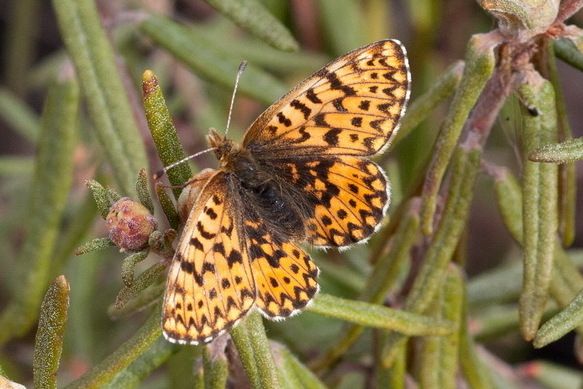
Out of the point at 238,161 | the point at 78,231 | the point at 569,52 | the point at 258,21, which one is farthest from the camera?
the point at 78,231

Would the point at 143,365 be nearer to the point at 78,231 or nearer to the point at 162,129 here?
the point at 162,129

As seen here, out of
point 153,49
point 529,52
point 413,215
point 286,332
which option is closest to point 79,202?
point 153,49

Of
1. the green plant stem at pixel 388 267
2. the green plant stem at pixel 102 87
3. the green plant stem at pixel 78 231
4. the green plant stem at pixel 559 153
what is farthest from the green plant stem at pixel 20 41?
the green plant stem at pixel 559 153

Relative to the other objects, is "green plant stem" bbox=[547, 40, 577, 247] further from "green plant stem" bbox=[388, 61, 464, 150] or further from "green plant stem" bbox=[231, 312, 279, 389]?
"green plant stem" bbox=[231, 312, 279, 389]

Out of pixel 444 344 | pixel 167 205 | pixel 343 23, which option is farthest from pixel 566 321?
pixel 343 23

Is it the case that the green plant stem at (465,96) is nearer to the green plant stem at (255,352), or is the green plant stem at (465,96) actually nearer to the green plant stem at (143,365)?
the green plant stem at (255,352)
